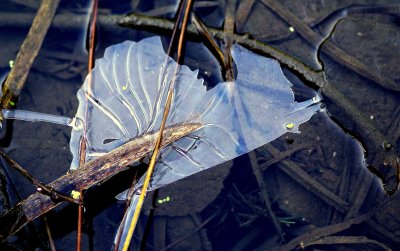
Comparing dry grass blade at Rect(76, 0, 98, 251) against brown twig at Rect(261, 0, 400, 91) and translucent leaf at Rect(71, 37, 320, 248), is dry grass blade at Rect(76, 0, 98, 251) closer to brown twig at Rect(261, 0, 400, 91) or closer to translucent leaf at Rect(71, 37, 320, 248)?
translucent leaf at Rect(71, 37, 320, 248)

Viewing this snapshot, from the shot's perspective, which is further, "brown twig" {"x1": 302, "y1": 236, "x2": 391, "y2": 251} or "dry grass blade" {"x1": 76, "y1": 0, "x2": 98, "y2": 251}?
"brown twig" {"x1": 302, "y1": 236, "x2": 391, "y2": 251}

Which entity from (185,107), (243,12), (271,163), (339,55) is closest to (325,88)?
(339,55)

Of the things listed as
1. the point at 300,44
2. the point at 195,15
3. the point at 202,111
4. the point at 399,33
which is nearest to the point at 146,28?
the point at 195,15

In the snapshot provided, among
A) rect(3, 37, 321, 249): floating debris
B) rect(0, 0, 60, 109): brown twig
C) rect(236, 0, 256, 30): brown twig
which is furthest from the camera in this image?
rect(236, 0, 256, 30): brown twig

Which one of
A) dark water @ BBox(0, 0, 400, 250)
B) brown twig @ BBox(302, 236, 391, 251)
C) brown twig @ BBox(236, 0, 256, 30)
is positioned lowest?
brown twig @ BBox(302, 236, 391, 251)

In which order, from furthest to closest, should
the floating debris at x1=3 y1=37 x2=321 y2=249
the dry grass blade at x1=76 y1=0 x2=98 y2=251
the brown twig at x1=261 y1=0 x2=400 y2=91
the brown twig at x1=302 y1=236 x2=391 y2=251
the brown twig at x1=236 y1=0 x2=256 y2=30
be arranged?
the brown twig at x1=236 y1=0 x2=256 y2=30 → the brown twig at x1=261 y1=0 x2=400 y2=91 → the brown twig at x1=302 y1=236 x2=391 y2=251 → the floating debris at x1=3 y1=37 x2=321 y2=249 → the dry grass blade at x1=76 y1=0 x2=98 y2=251

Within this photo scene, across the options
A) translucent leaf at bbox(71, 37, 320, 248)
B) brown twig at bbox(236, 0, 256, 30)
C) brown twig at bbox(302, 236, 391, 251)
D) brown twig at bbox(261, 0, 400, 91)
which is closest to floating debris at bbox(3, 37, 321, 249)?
translucent leaf at bbox(71, 37, 320, 248)

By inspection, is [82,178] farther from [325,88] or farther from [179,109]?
[325,88]

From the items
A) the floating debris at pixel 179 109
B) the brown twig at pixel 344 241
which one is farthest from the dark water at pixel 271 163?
the floating debris at pixel 179 109
